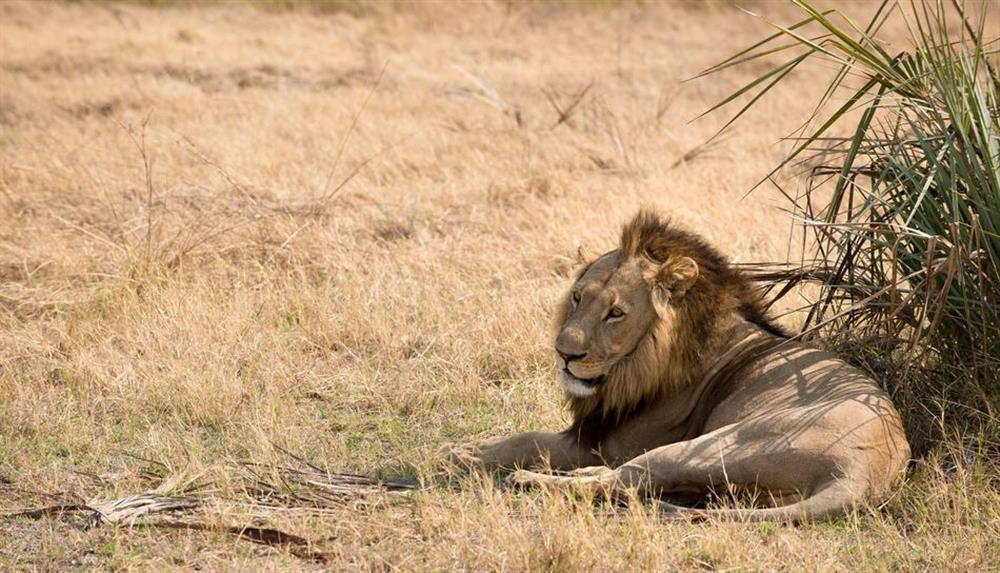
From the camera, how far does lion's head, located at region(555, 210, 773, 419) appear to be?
16.1 feet

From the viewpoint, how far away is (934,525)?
174 inches

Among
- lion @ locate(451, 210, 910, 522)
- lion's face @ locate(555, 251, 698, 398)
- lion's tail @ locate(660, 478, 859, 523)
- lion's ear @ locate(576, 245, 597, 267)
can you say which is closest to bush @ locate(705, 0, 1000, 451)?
lion @ locate(451, 210, 910, 522)

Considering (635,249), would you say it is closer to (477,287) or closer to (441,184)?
(477,287)

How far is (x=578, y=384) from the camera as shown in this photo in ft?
16.3

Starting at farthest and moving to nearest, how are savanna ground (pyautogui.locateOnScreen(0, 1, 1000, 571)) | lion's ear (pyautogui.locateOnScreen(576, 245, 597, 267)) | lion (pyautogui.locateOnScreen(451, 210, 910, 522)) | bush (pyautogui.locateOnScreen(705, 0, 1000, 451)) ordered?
lion's ear (pyautogui.locateOnScreen(576, 245, 597, 267)) < bush (pyautogui.locateOnScreen(705, 0, 1000, 451)) < lion (pyautogui.locateOnScreen(451, 210, 910, 522)) < savanna ground (pyautogui.locateOnScreen(0, 1, 1000, 571))

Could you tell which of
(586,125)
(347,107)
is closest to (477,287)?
(586,125)

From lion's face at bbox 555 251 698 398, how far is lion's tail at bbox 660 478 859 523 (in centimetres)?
79

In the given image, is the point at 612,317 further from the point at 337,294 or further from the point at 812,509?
the point at 337,294

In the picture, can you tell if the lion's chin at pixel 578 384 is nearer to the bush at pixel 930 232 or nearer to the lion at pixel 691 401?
the lion at pixel 691 401

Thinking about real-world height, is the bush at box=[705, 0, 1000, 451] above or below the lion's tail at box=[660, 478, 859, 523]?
above

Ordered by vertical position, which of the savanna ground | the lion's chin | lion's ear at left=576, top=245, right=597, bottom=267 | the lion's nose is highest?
lion's ear at left=576, top=245, right=597, bottom=267

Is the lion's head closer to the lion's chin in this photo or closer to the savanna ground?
the lion's chin

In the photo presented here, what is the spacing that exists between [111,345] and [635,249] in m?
3.15

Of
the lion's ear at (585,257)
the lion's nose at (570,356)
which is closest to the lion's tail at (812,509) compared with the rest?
the lion's nose at (570,356)
